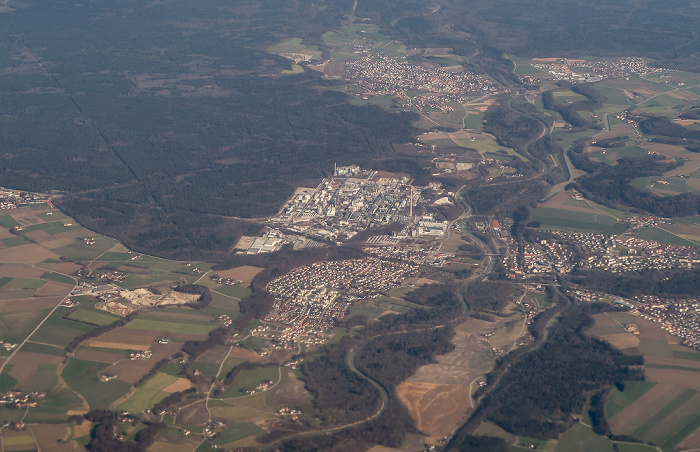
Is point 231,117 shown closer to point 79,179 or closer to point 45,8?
point 79,179

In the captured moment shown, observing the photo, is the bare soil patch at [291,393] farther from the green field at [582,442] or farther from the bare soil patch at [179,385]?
the green field at [582,442]

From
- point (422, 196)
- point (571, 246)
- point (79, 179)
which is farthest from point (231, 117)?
point (571, 246)

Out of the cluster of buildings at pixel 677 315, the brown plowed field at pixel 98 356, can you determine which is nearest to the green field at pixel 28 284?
the brown plowed field at pixel 98 356

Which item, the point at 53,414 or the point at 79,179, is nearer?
the point at 53,414

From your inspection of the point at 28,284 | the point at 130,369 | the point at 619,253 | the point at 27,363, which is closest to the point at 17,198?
the point at 28,284

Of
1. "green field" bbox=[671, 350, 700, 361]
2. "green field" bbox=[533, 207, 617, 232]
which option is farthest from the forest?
"green field" bbox=[671, 350, 700, 361]

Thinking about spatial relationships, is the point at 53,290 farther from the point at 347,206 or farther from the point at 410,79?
the point at 410,79

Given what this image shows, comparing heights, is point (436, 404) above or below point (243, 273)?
above
